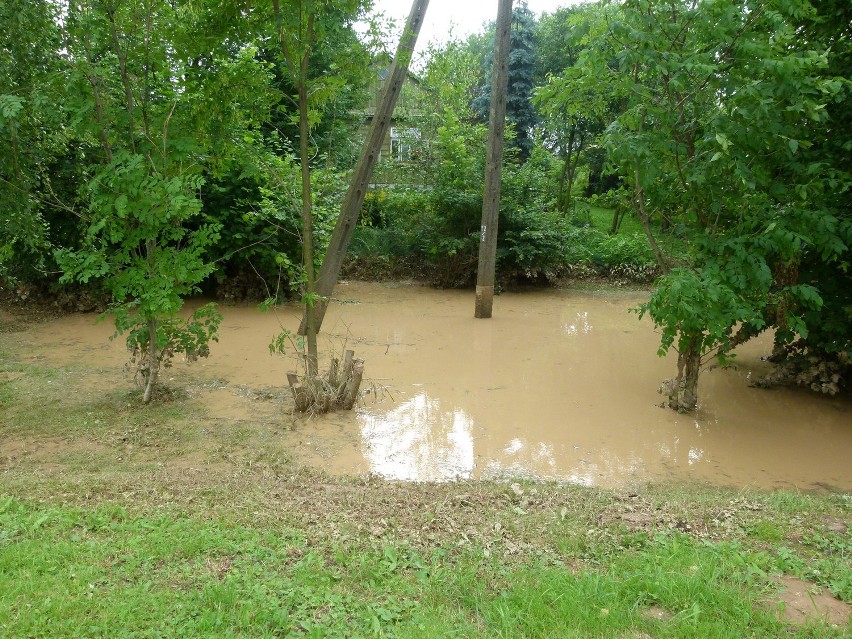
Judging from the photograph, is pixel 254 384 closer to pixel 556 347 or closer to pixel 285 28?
pixel 285 28

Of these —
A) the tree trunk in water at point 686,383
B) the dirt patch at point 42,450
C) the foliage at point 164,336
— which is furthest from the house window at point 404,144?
the dirt patch at point 42,450

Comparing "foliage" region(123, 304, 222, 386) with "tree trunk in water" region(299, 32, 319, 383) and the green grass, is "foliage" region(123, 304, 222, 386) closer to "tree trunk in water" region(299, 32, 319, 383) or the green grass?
"tree trunk in water" region(299, 32, 319, 383)

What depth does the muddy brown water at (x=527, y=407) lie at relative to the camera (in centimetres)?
650

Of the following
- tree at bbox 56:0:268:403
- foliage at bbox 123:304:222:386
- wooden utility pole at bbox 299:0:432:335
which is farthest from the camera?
wooden utility pole at bbox 299:0:432:335

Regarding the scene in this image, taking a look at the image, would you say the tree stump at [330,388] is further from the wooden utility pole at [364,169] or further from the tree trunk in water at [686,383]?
the tree trunk in water at [686,383]

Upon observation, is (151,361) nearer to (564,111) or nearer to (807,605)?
(807,605)

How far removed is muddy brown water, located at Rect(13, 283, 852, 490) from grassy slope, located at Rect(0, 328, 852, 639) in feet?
2.36

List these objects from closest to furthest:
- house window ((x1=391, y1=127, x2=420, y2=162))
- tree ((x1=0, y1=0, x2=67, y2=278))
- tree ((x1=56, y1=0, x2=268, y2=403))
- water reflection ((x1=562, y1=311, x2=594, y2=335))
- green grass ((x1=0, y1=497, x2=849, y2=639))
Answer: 1. green grass ((x1=0, y1=497, x2=849, y2=639))
2. tree ((x1=0, y1=0, x2=67, y2=278))
3. tree ((x1=56, y1=0, x2=268, y2=403))
4. water reflection ((x1=562, y1=311, x2=594, y2=335))
5. house window ((x1=391, y1=127, x2=420, y2=162))

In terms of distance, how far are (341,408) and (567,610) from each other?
4741mm

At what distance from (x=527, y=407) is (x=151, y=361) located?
4173 mm

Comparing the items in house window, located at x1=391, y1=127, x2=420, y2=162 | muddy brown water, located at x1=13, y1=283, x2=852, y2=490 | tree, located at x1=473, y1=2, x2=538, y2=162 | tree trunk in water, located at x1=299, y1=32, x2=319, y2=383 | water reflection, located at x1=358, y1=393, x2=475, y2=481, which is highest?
tree, located at x1=473, y1=2, x2=538, y2=162

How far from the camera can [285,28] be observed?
674 centimetres

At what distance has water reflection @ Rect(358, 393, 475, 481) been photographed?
6312 mm

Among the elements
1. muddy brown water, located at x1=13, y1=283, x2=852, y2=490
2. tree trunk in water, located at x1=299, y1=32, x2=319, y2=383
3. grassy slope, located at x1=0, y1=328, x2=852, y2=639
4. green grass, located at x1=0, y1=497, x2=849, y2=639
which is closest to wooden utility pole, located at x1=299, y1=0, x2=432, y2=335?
muddy brown water, located at x1=13, y1=283, x2=852, y2=490
